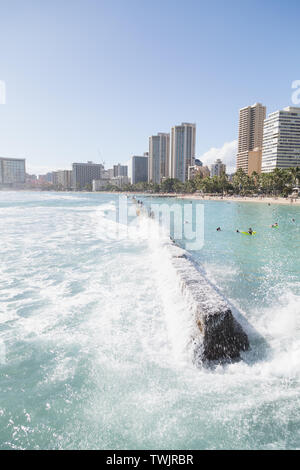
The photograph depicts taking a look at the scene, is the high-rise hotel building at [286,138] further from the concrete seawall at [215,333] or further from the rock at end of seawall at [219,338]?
the rock at end of seawall at [219,338]

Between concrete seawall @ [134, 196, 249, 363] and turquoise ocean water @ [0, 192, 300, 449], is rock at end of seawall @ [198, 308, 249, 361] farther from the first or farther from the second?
turquoise ocean water @ [0, 192, 300, 449]

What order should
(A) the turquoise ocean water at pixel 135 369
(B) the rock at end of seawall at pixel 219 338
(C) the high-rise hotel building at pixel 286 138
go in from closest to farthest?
1. (A) the turquoise ocean water at pixel 135 369
2. (B) the rock at end of seawall at pixel 219 338
3. (C) the high-rise hotel building at pixel 286 138

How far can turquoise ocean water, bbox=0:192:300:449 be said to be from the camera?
528 cm

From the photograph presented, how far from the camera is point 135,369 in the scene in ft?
22.8

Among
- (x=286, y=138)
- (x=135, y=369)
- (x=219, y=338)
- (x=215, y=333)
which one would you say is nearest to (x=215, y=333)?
(x=215, y=333)

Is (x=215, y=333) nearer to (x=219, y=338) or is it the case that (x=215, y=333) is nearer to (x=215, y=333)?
(x=215, y=333)

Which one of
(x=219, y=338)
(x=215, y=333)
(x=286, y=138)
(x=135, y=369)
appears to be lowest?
(x=135, y=369)

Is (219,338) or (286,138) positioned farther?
(286,138)

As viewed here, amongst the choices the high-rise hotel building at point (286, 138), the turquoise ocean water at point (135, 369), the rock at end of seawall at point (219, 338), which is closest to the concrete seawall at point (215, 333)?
the rock at end of seawall at point (219, 338)

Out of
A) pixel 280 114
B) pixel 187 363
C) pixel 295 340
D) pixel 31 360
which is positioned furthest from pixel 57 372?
pixel 280 114

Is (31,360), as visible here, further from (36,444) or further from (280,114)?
(280,114)

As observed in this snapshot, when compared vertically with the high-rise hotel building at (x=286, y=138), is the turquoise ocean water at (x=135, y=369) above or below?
below

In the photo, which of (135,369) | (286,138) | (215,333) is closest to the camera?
(135,369)

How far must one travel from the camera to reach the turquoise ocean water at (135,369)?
528cm
